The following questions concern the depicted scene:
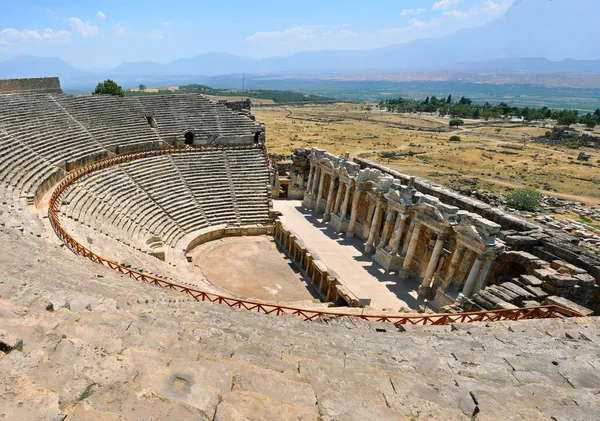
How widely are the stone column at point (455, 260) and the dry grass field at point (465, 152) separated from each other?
27.2 metres

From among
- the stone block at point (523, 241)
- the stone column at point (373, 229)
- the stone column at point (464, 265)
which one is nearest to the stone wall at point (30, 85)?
the stone column at point (373, 229)

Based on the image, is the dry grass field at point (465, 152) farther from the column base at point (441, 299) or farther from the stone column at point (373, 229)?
the column base at point (441, 299)

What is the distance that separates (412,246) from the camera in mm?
20438

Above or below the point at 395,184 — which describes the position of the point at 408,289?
below

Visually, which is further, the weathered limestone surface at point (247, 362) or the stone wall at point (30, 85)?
the stone wall at point (30, 85)

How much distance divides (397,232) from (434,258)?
297 centimetres

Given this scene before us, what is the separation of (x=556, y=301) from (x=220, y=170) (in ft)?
75.7

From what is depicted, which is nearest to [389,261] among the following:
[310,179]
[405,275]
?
[405,275]

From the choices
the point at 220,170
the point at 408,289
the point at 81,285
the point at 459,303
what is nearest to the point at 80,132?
the point at 220,170

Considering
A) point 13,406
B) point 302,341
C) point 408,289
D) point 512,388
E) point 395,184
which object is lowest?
point 408,289

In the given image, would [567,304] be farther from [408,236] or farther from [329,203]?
[329,203]

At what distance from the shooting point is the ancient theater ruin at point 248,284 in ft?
15.9

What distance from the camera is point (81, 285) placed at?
9430 mm

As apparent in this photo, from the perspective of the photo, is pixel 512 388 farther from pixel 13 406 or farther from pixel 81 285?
pixel 81 285
